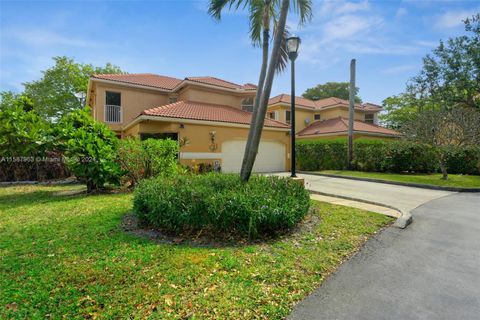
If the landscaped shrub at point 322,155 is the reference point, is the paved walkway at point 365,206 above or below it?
below

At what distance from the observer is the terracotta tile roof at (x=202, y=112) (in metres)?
14.3

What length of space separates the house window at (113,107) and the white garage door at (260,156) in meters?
8.51

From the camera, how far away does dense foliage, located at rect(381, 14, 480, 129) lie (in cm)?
2030

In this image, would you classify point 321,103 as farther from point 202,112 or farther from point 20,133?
point 20,133

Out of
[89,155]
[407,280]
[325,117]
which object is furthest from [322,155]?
[407,280]

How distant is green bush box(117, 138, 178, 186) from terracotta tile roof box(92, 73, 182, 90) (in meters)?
10.6

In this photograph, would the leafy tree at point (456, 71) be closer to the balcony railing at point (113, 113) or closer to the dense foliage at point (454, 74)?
the dense foliage at point (454, 74)

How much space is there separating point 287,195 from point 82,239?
4.07 metres

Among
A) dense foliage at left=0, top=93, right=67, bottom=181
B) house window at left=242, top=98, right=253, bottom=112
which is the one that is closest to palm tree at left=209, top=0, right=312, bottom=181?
dense foliage at left=0, top=93, right=67, bottom=181

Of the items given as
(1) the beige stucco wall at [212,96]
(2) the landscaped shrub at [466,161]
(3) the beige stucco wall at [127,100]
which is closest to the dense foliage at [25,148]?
(3) the beige stucco wall at [127,100]

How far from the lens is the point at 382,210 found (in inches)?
268

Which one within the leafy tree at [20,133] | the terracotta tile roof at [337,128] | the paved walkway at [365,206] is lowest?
the paved walkway at [365,206]

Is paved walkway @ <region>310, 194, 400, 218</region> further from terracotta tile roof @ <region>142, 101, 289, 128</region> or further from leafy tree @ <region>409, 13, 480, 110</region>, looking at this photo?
leafy tree @ <region>409, 13, 480, 110</region>

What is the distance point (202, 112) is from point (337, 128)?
1252cm
